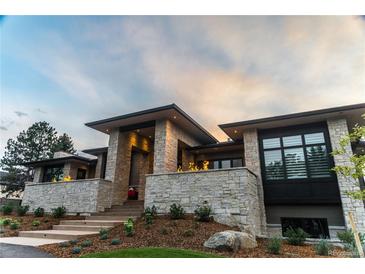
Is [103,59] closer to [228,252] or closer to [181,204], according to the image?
[181,204]

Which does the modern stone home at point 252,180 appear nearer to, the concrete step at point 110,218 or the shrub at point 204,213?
the shrub at point 204,213

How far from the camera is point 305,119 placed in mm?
9523

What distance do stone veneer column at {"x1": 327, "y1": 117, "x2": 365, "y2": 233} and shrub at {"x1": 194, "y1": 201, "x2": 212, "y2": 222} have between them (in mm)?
4636

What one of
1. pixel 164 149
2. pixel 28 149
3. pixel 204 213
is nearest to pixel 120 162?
pixel 164 149

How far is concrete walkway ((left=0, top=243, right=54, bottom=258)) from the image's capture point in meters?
5.18

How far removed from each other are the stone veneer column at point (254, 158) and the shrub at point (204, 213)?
262 cm

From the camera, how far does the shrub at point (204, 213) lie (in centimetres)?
817

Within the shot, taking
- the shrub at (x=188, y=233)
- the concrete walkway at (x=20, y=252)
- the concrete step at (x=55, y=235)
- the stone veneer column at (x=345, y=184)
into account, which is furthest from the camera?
the stone veneer column at (x=345, y=184)

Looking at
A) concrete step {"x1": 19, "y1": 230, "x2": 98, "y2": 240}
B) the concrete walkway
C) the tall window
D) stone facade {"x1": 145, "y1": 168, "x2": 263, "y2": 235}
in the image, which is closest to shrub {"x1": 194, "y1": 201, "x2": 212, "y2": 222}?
stone facade {"x1": 145, "y1": 168, "x2": 263, "y2": 235}

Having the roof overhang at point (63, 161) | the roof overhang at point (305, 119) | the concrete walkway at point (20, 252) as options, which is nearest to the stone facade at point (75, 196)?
the roof overhang at point (63, 161)

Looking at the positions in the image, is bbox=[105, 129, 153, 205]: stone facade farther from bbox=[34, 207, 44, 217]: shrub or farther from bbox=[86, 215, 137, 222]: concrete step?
bbox=[34, 207, 44, 217]: shrub
